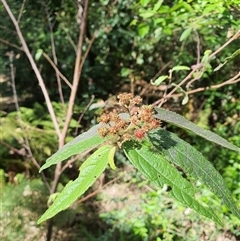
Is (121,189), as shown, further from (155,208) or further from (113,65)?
(113,65)

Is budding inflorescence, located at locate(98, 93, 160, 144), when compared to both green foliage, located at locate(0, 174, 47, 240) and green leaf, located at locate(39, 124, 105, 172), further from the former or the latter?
green foliage, located at locate(0, 174, 47, 240)

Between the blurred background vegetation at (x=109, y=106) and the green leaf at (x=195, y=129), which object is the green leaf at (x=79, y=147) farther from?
the blurred background vegetation at (x=109, y=106)

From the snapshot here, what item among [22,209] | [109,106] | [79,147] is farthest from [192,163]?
[22,209]

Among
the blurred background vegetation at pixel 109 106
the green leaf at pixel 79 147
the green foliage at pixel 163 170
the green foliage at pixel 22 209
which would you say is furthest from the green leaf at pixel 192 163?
the green foliage at pixel 22 209

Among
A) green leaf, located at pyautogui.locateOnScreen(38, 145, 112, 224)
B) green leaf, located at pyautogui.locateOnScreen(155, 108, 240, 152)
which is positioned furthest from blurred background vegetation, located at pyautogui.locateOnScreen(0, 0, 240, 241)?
green leaf, located at pyautogui.locateOnScreen(38, 145, 112, 224)

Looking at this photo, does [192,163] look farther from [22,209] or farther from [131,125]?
[22,209]

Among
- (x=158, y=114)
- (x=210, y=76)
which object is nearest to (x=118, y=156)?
(x=210, y=76)
